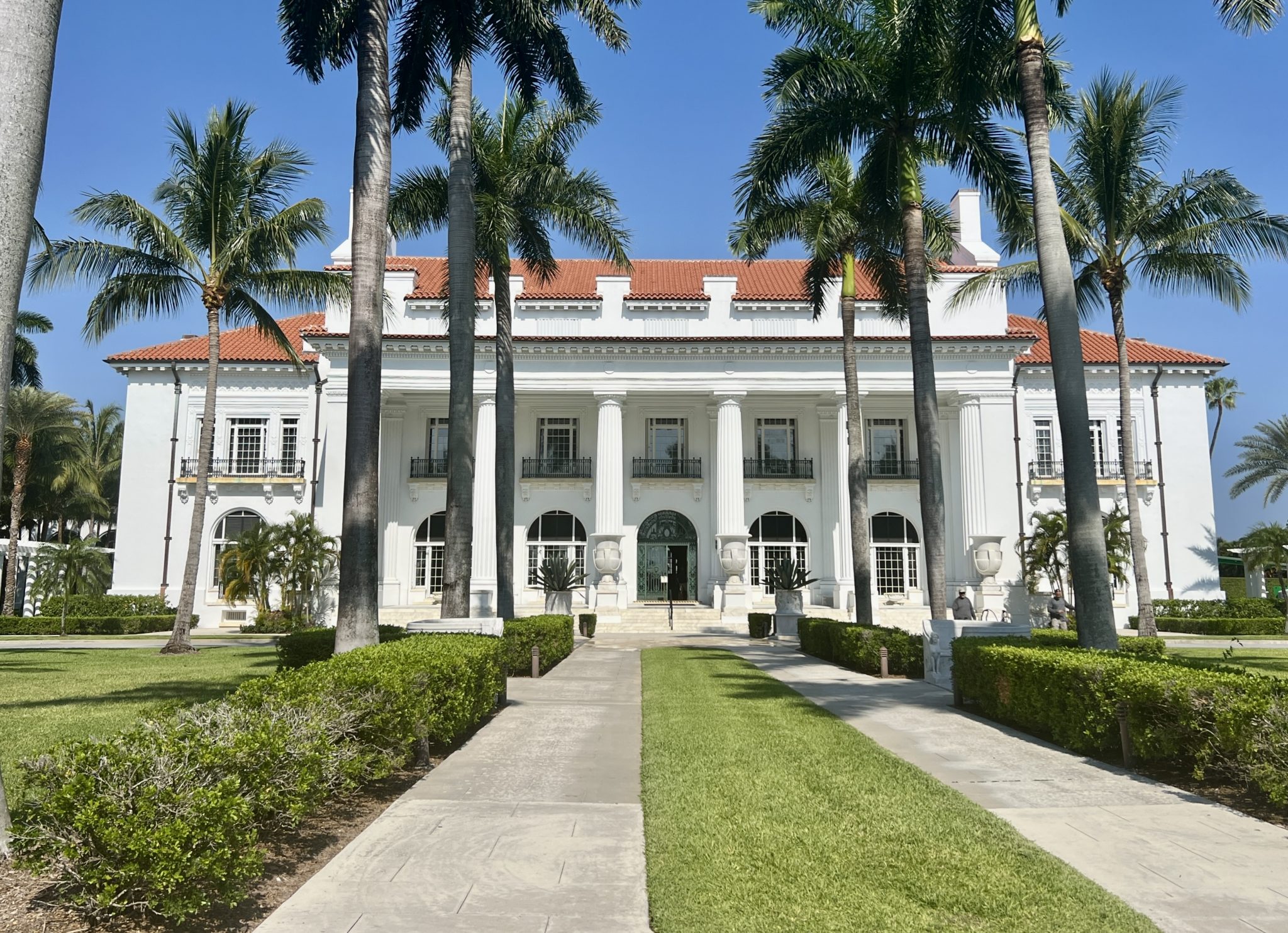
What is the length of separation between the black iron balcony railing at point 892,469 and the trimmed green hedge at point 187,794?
3297cm

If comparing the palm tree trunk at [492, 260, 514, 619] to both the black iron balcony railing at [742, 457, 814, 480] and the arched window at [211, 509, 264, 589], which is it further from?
the arched window at [211, 509, 264, 589]

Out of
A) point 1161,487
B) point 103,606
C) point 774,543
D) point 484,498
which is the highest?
point 1161,487

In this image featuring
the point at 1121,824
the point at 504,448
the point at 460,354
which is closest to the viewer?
the point at 1121,824

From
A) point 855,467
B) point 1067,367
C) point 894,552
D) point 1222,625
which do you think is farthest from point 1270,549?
point 1067,367

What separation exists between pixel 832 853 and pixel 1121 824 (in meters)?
2.26

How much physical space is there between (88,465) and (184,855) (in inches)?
→ 1858

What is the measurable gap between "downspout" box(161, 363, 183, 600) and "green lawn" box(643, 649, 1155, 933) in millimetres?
32973

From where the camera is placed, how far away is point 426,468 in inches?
1464

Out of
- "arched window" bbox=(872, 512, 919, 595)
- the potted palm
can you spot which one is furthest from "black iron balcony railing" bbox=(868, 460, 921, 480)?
the potted palm

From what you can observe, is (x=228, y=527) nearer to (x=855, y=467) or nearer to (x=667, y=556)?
(x=667, y=556)

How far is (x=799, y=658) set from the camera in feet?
65.9

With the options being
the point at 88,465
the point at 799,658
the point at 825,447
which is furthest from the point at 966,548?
the point at 88,465

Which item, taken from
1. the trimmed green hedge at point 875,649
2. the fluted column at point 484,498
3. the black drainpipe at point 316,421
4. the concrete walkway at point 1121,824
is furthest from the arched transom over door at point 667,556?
the concrete walkway at point 1121,824

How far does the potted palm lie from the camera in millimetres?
26828
